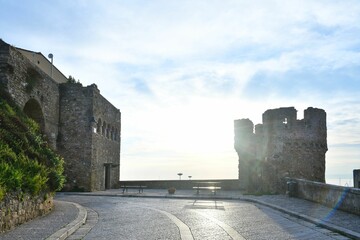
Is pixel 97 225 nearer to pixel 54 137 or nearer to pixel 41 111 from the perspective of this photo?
pixel 41 111

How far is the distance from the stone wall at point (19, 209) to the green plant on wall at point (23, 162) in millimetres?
211

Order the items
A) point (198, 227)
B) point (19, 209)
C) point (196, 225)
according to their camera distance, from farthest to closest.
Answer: point (196, 225) < point (198, 227) < point (19, 209)

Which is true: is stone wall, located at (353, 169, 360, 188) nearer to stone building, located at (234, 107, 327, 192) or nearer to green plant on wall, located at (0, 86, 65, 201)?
stone building, located at (234, 107, 327, 192)

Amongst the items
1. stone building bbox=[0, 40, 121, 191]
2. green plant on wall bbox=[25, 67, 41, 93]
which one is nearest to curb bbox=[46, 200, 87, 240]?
stone building bbox=[0, 40, 121, 191]

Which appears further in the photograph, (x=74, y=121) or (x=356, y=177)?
(x=74, y=121)

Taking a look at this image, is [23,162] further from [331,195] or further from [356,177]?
[356,177]

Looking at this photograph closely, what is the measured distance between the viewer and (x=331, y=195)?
14.1 meters

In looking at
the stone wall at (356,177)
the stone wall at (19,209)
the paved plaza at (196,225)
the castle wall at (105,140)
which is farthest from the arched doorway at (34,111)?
the stone wall at (356,177)

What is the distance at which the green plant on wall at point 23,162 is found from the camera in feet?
32.5

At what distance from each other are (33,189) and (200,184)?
16.2m

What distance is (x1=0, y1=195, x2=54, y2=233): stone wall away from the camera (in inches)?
346

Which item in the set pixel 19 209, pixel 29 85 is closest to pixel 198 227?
pixel 19 209

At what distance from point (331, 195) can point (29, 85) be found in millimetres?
15310

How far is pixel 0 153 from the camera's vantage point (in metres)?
11.0
